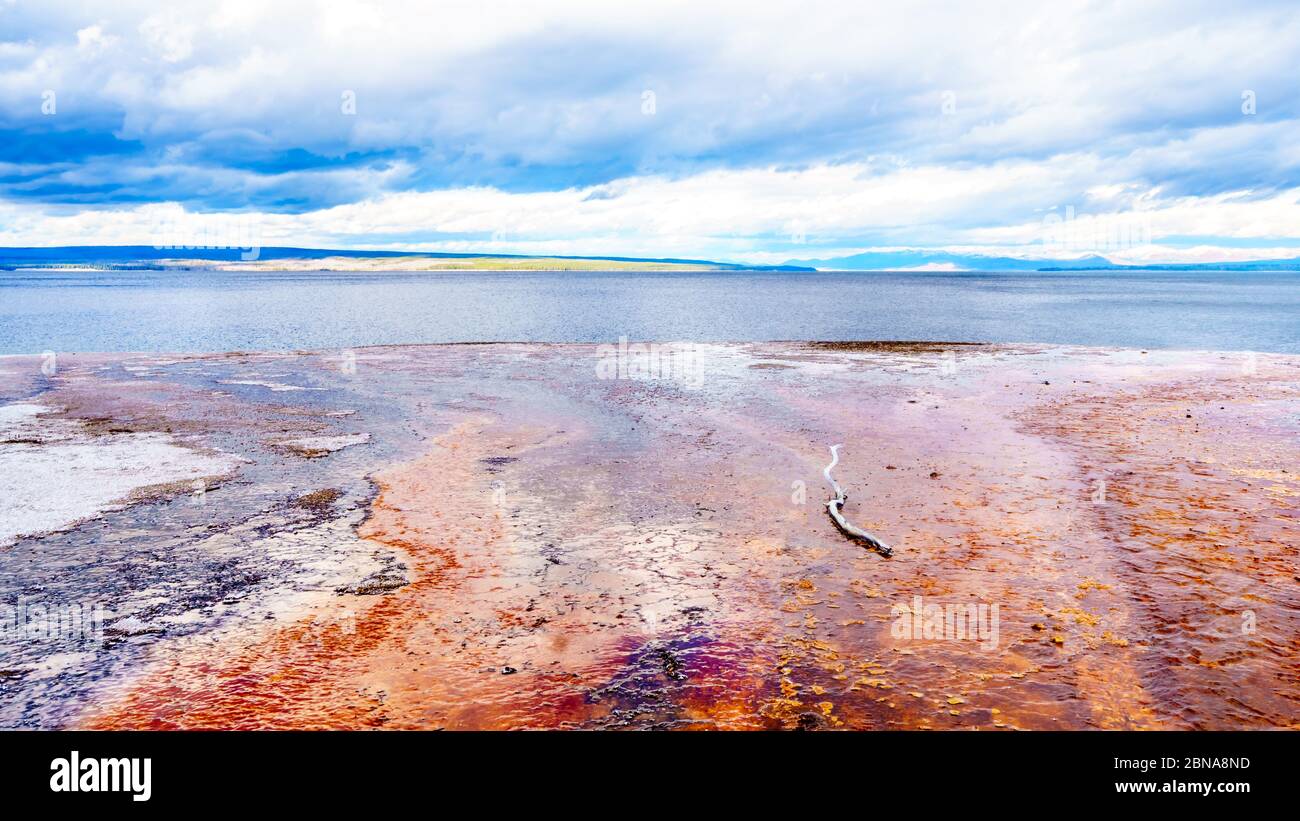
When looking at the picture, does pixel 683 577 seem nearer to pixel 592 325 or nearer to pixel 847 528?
pixel 847 528

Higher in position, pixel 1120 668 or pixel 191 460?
pixel 191 460

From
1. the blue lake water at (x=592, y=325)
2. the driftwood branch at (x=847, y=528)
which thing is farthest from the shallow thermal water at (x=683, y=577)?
the blue lake water at (x=592, y=325)

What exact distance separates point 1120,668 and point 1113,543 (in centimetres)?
401

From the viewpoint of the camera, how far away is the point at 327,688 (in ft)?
23.4

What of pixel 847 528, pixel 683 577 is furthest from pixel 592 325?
pixel 683 577

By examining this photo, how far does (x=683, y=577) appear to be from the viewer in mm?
9812

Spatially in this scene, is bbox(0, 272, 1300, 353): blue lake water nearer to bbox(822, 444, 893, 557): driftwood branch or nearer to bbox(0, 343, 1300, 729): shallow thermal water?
bbox(0, 343, 1300, 729): shallow thermal water

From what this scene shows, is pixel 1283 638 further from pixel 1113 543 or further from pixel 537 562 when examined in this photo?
pixel 537 562

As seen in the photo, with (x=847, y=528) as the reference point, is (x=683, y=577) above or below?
below

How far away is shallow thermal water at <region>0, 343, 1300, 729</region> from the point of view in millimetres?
6953

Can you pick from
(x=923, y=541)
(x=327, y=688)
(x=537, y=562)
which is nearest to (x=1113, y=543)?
(x=923, y=541)

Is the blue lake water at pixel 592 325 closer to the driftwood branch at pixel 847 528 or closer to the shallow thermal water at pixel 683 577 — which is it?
the shallow thermal water at pixel 683 577

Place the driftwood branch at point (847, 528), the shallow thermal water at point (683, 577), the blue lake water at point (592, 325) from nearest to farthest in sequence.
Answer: the shallow thermal water at point (683, 577)
the driftwood branch at point (847, 528)
the blue lake water at point (592, 325)

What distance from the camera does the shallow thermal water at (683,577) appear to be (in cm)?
695
